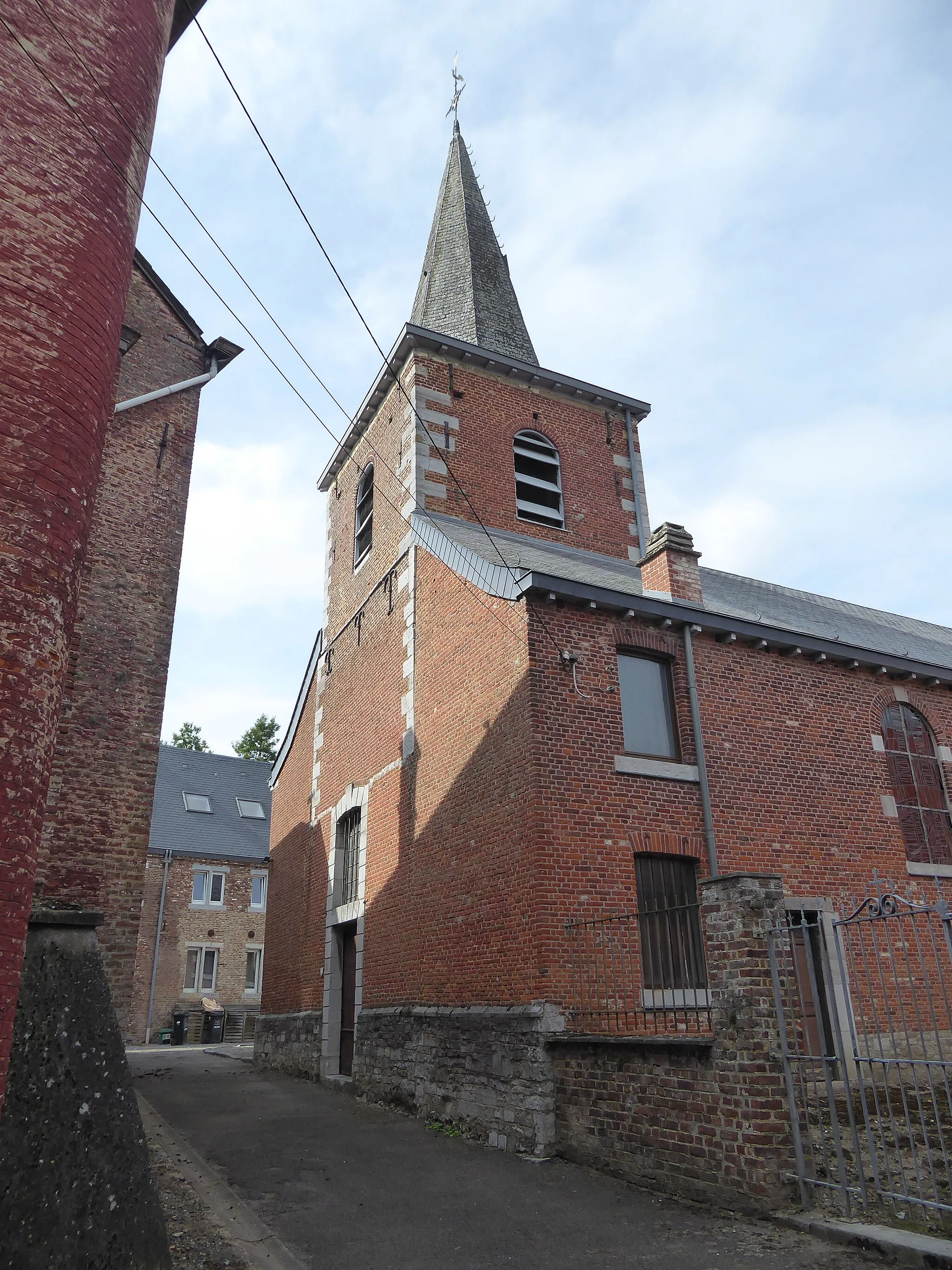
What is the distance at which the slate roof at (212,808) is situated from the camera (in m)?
27.4

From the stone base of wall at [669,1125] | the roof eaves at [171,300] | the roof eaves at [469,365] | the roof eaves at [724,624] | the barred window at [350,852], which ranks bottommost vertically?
the stone base of wall at [669,1125]

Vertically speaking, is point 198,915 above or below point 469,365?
below

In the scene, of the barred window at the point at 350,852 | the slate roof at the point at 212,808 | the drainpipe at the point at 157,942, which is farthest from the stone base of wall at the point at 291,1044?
the slate roof at the point at 212,808

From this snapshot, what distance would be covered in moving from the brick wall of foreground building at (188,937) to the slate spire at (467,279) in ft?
58.1

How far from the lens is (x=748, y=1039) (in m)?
6.08

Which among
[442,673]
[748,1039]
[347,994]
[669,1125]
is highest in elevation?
[442,673]

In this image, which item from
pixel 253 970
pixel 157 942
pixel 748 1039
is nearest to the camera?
pixel 748 1039

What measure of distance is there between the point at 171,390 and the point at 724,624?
23.8 ft

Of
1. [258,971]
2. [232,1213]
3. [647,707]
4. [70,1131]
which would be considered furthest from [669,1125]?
[258,971]

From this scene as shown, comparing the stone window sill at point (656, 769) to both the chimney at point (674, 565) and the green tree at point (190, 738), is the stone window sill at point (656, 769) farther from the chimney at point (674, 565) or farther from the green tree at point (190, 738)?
the green tree at point (190, 738)

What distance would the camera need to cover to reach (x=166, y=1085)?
13.4 m

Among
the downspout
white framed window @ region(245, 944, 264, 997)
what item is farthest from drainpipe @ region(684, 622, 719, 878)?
white framed window @ region(245, 944, 264, 997)

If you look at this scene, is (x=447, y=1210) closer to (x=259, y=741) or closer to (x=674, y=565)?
(x=674, y=565)

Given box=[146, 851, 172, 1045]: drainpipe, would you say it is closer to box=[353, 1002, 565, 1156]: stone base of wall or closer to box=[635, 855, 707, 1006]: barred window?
box=[353, 1002, 565, 1156]: stone base of wall
